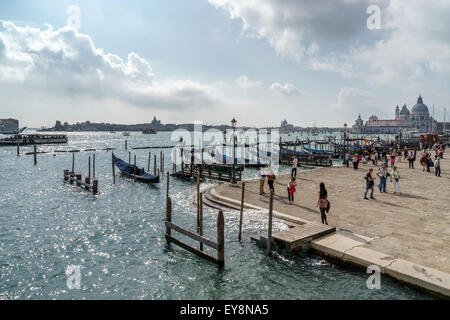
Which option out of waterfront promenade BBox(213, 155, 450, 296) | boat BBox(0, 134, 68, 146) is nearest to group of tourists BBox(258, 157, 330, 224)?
waterfront promenade BBox(213, 155, 450, 296)

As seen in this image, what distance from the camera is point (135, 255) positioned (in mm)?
9773

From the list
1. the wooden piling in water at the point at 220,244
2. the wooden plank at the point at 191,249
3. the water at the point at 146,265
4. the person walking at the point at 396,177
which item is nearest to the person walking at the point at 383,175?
the person walking at the point at 396,177

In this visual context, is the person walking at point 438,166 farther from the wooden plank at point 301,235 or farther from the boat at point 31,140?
the boat at point 31,140

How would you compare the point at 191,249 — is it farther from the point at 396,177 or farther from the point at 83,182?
the point at 83,182

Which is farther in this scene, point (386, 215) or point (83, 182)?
point (83, 182)

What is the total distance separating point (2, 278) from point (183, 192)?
40.6 feet

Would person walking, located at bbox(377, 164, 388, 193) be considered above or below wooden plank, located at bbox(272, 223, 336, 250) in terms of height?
above

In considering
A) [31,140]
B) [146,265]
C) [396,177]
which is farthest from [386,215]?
[31,140]

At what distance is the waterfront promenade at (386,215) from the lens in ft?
25.5

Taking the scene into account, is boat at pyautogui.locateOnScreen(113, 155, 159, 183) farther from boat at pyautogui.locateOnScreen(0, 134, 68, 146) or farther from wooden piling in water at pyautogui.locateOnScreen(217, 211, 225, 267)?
boat at pyautogui.locateOnScreen(0, 134, 68, 146)

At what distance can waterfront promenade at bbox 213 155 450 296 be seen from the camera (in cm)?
776

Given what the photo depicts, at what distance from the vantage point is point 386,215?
36.5 feet
